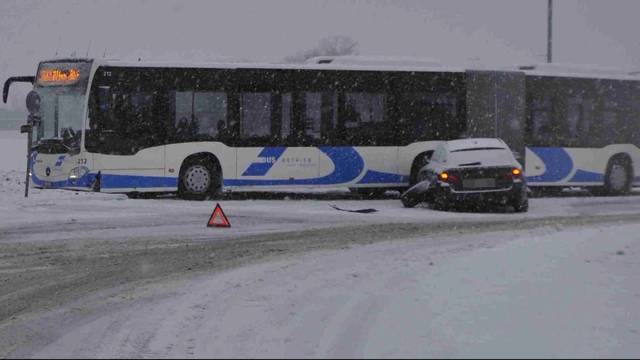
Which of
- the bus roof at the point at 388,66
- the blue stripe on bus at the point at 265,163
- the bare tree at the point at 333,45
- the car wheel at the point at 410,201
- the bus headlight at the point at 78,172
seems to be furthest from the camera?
the bare tree at the point at 333,45

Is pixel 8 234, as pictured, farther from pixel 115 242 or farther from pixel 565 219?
pixel 565 219

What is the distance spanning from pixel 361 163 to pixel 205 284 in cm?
1373

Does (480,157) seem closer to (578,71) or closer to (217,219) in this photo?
(217,219)

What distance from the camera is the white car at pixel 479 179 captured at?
1916 cm

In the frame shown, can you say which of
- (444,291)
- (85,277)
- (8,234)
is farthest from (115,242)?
(444,291)

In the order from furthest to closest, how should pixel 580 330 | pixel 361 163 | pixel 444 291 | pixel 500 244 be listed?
pixel 361 163 → pixel 500 244 → pixel 444 291 → pixel 580 330

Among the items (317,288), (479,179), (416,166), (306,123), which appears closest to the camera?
(317,288)

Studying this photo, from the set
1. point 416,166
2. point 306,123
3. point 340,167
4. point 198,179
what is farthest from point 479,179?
point 198,179

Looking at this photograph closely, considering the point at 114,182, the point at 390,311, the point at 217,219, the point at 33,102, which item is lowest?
the point at 390,311

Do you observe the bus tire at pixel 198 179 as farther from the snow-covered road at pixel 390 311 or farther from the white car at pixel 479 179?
the snow-covered road at pixel 390 311

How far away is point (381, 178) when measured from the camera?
23.3 meters

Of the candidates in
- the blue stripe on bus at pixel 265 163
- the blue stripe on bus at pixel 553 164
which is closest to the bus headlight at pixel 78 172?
the blue stripe on bus at pixel 265 163

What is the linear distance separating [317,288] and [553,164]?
16909mm

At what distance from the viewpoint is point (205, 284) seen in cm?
962
